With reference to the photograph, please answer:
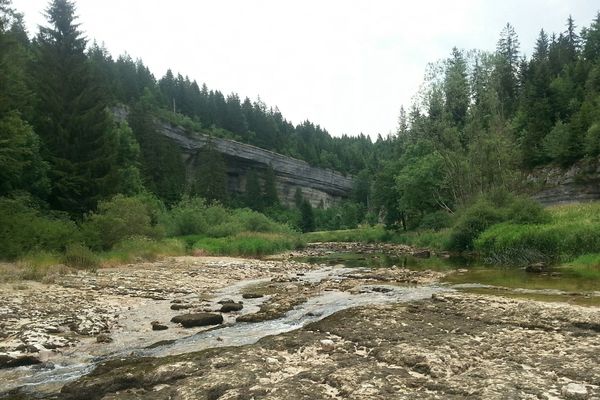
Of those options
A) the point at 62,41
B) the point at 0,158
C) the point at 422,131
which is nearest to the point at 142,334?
the point at 0,158

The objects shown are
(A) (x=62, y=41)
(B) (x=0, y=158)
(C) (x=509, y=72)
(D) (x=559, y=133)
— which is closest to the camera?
(B) (x=0, y=158)

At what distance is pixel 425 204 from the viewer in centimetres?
6272

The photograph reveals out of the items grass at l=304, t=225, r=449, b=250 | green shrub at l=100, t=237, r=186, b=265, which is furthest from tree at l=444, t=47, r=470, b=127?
green shrub at l=100, t=237, r=186, b=265

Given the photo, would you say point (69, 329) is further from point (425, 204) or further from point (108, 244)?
point (425, 204)

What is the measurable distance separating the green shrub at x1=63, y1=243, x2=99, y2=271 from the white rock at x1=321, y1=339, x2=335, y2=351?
52.0 feet

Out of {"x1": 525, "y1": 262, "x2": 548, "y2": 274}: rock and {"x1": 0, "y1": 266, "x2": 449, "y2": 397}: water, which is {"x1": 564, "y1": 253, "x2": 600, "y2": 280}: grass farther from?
{"x1": 0, "y1": 266, "x2": 449, "y2": 397}: water

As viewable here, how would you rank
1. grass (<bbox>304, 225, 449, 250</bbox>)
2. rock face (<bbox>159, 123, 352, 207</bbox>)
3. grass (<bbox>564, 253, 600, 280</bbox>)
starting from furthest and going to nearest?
1. rock face (<bbox>159, 123, 352, 207</bbox>)
2. grass (<bbox>304, 225, 449, 250</bbox>)
3. grass (<bbox>564, 253, 600, 280</bbox>)

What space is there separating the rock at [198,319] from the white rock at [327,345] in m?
4.10

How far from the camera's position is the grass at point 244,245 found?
42.7 metres

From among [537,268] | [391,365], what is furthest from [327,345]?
[537,268]

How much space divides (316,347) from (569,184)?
54.3m

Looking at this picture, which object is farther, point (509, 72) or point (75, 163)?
point (509, 72)

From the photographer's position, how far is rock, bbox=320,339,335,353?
8625 mm

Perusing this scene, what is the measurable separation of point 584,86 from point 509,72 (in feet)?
79.5
